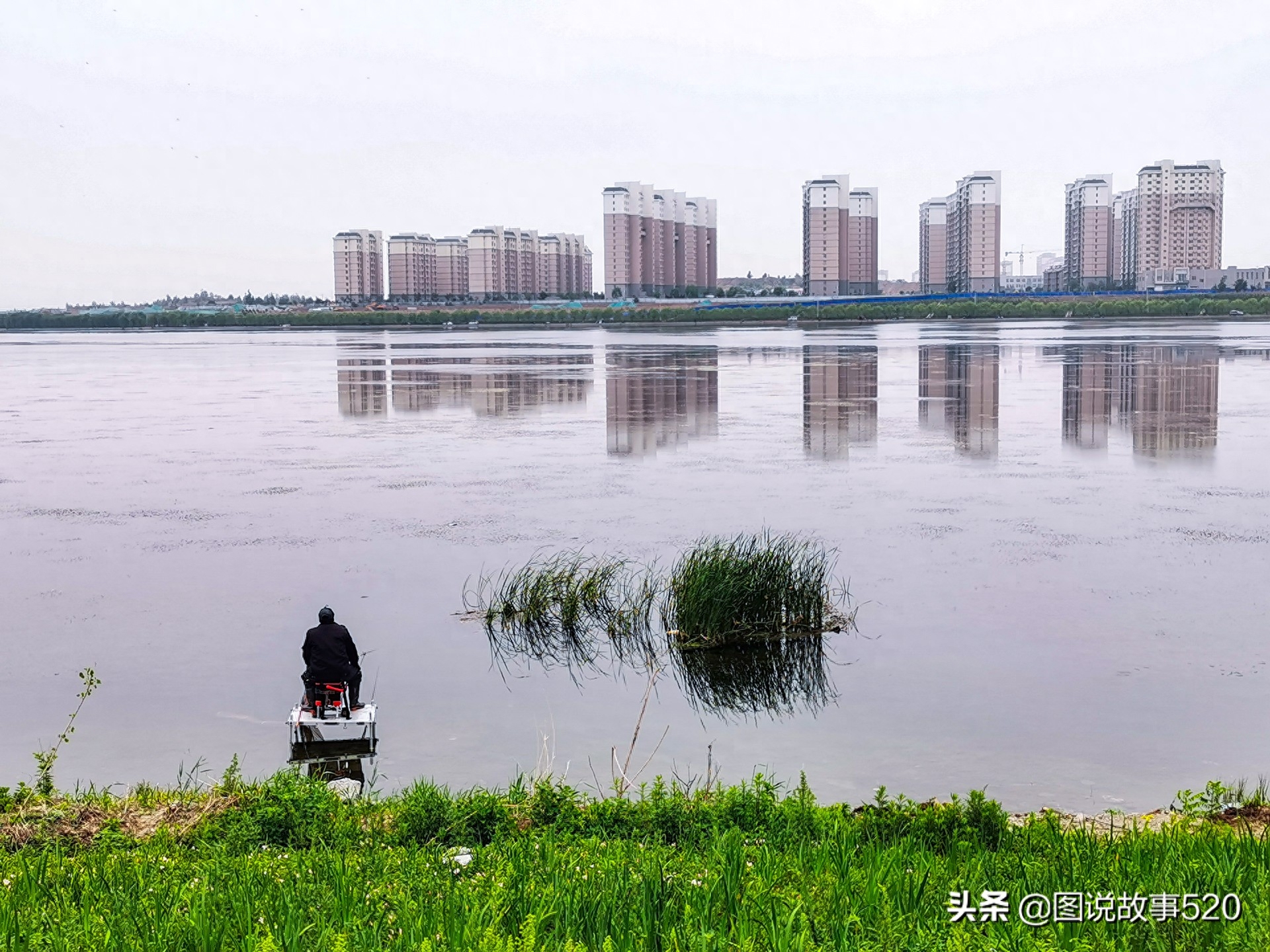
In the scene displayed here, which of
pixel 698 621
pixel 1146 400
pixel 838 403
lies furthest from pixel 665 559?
pixel 1146 400

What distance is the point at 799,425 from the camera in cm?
3184

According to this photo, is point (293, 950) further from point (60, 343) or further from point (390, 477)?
point (60, 343)

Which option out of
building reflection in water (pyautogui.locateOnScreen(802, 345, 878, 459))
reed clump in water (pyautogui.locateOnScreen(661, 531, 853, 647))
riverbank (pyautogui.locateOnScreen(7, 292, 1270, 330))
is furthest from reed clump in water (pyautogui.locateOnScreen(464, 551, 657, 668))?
riverbank (pyautogui.locateOnScreen(7, 292, 1270, 330))

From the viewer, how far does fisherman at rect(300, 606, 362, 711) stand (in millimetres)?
10578

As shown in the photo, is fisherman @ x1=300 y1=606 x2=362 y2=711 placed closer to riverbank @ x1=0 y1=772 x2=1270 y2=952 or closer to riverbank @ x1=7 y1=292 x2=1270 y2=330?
riverbank @ x1=0 y1=772 x2=1270 y2=952

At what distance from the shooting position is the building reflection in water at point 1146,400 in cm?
2788

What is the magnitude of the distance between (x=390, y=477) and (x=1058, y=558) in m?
12.2

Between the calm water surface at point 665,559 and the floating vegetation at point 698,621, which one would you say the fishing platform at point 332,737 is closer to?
the calm water surface at point 665,559

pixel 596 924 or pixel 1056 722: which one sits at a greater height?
pixel 596 924

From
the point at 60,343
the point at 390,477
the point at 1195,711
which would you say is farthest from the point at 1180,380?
the point at 60,343

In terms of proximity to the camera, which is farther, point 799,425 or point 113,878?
point 799,425

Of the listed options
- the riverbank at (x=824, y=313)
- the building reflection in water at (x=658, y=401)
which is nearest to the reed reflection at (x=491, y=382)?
the building reflection in water at (x=658, y=401)

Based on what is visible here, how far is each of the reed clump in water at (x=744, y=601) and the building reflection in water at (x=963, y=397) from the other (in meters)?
12.8

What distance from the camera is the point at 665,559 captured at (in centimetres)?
1622
